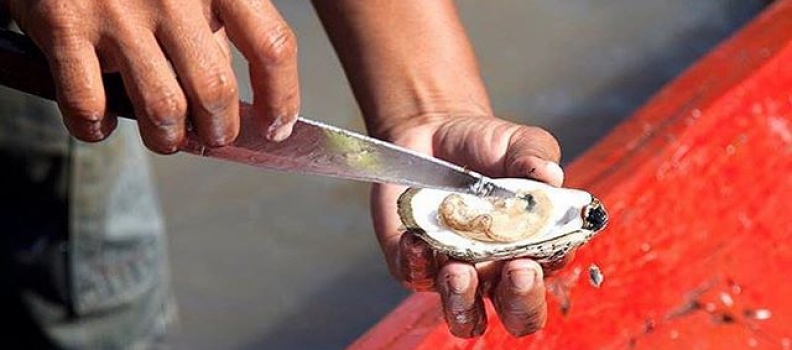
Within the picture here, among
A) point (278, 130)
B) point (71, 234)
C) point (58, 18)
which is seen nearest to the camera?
point (58, 18)

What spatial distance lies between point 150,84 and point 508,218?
38 centimetres

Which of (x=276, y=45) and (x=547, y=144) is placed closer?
(x=276, y=45)

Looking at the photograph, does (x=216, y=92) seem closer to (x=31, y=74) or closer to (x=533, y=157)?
(x=31, y=74)

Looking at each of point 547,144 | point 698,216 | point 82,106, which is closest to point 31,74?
point 82,106

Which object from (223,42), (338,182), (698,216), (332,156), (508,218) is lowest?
(338,182)

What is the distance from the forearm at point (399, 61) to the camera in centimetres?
135

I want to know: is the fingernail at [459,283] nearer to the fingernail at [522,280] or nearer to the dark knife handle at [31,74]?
the fingernail at [522,280]

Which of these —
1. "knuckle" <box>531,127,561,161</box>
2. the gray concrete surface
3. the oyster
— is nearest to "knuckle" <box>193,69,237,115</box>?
the oyster

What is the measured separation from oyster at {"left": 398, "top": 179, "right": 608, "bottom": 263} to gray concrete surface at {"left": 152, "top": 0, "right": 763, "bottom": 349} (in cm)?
108

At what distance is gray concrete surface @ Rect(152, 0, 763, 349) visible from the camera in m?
2.29

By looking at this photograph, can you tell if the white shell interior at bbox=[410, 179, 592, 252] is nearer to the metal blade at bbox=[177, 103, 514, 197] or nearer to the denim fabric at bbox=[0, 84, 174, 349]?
the metal blade at bbox=[177, 103, 514, 197]

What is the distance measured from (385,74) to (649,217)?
40cm

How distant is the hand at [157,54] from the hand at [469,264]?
255 millimetres

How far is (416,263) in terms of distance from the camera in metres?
1.14
